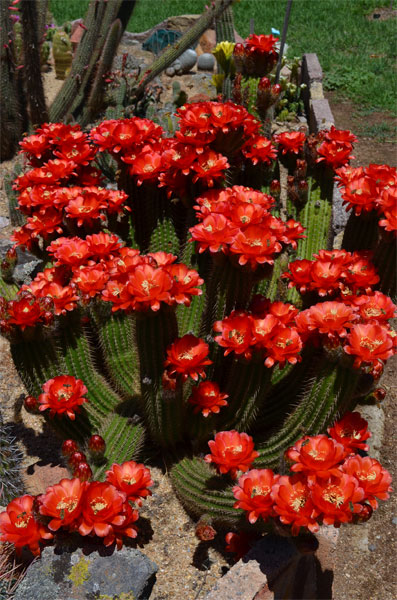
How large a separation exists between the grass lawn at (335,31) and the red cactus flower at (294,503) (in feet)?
20.8

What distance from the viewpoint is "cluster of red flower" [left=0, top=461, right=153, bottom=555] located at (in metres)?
1.97

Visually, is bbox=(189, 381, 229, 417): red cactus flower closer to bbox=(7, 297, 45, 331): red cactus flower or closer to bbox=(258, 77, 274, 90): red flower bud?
bbox=(7, 297, 45, 331): red cactus flower

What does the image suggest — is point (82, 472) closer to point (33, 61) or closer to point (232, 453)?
point (232, 453)

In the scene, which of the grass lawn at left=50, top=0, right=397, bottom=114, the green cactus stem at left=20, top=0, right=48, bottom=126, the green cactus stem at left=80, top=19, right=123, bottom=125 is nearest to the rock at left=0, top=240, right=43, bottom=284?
the green cactus stem at left=20, top=0, right=48, bottom=126

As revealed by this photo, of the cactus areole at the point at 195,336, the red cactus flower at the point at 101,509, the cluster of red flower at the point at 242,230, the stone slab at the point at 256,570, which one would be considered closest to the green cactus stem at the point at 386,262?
the cactus areole at the point at 195,336

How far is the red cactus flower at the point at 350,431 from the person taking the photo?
2244 mm

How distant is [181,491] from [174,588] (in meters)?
0.37

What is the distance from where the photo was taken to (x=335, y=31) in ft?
32.2

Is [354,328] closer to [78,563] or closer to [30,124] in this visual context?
[78,563]

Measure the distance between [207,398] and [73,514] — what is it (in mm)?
709

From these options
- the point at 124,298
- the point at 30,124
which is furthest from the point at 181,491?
the point at 30,124

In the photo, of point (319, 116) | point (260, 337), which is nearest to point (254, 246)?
point (260, 337)

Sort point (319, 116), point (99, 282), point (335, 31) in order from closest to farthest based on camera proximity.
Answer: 1. point (99, 282)
2. point (319, 116)
3. point (335, 31)

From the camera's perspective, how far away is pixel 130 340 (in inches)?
109
